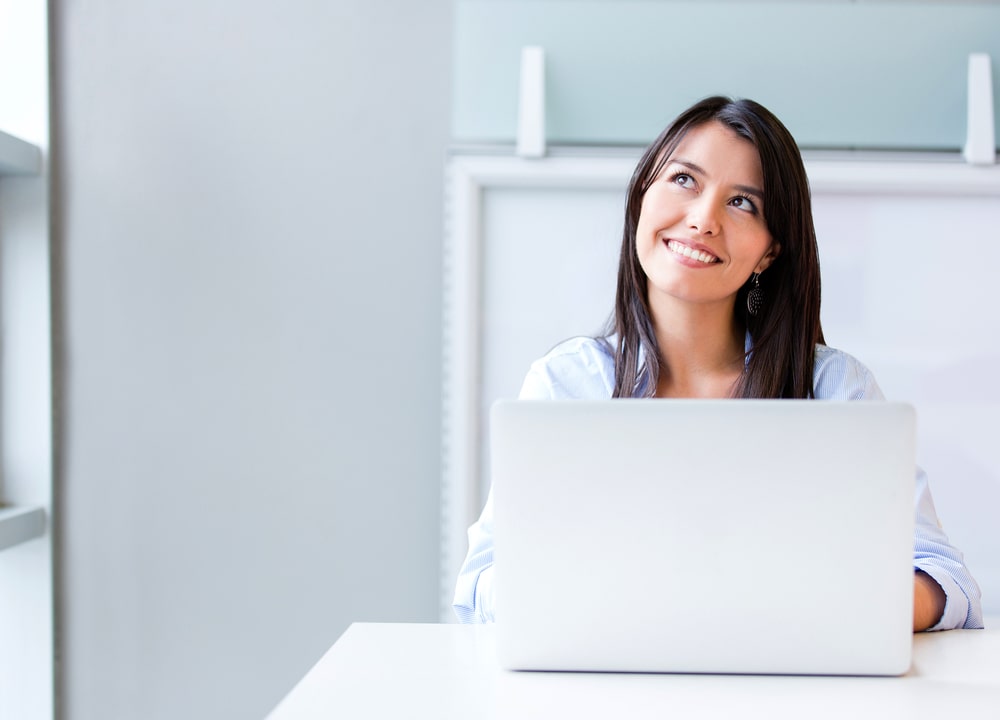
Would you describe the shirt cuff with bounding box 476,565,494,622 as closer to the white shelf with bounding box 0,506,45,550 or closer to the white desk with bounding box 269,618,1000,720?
the white desk with bounding box 269,618,1000,720

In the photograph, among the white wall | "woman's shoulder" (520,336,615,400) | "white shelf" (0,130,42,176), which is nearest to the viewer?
"woman's shoulder" (520,336,615,400)

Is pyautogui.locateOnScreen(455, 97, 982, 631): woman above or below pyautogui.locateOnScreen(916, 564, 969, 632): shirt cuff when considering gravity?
above

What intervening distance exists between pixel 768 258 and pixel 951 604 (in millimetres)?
644

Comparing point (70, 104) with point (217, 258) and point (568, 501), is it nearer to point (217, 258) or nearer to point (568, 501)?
point (217, 258)

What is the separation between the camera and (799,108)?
1.80 m

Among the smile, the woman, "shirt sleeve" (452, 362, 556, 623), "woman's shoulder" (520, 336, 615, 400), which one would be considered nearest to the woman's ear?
the woman

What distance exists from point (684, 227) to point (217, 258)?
1022 millimetres

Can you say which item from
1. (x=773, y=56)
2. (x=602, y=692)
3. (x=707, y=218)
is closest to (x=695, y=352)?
(x=707, y=218)

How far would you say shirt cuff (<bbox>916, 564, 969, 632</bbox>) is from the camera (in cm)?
91

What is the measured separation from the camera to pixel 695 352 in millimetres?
1463

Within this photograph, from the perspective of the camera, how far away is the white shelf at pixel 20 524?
1.74 metres

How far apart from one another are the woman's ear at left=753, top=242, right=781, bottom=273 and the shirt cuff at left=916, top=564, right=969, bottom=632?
59 cm

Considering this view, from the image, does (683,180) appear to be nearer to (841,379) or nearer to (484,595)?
(841,379)

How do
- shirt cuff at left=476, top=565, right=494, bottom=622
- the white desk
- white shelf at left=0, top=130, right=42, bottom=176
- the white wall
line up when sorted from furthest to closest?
the white wall → white shelf at left=0, top=130, right=42, bottom=176 → shirt cuff at left=476, top=565, right=494, bottom=622 → the white desk
